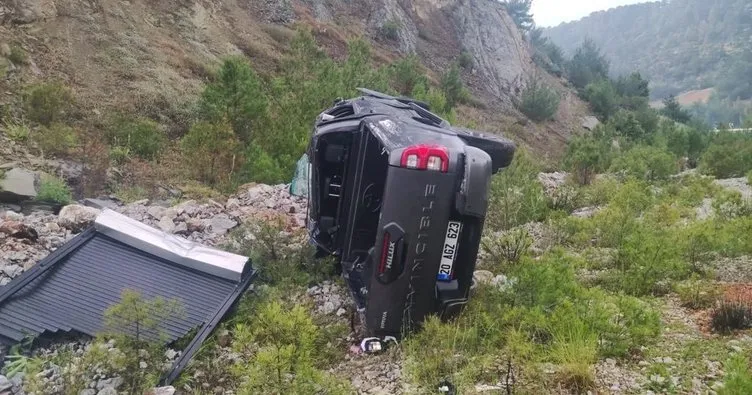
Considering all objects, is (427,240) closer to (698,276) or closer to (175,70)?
(698,276)

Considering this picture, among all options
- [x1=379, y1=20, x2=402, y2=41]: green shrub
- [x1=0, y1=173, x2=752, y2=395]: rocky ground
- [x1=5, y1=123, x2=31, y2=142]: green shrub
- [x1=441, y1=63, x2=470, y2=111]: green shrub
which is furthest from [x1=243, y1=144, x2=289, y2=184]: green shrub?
[x1=379, y1=20, x2=402, y2=41]: green shrub

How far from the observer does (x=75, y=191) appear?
371 inches

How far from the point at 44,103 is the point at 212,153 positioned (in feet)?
14.7

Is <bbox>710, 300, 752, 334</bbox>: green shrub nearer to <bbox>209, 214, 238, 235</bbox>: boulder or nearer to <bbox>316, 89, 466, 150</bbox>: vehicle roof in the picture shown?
<bbox>316, 89, 466, 150</bbox>: vehicle roof

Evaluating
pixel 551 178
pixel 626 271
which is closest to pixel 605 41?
pixel 551 178

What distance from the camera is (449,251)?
3502 mm

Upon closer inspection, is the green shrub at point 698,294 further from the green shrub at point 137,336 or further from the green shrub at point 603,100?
the green shrub at point 603,100

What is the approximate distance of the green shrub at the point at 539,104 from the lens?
3297 centimetres

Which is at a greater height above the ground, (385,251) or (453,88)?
(453,88)

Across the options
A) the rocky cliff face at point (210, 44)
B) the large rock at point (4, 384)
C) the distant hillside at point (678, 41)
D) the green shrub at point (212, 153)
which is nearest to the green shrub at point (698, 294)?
the large rock at point (4, 384)

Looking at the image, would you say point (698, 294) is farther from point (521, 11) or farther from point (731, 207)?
point (521, 11)

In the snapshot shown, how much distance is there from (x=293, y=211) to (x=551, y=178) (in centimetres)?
918

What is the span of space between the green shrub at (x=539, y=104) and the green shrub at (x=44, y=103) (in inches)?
1052

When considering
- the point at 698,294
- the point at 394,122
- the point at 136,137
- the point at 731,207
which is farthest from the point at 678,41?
the point at 394,122
